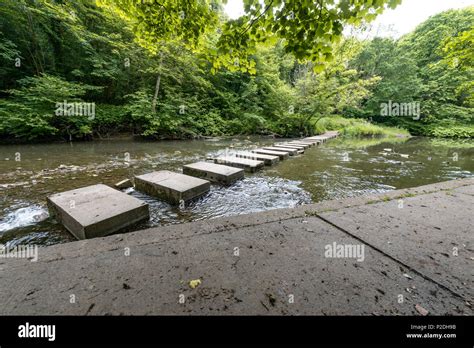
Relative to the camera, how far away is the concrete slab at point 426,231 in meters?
1.50

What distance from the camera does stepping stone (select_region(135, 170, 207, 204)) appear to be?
2.94 meters

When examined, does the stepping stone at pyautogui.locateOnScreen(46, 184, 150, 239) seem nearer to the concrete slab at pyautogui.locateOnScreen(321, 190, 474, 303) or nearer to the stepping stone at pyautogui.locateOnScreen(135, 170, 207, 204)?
the stepping stone at pyautogui.locateOnScreen(135, 170, 207, 204)

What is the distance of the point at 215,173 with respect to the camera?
3951mm

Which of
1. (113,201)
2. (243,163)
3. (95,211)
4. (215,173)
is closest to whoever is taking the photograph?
(95,211)

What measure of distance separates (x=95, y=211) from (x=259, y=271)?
1832 millimetres

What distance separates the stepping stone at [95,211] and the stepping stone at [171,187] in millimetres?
551

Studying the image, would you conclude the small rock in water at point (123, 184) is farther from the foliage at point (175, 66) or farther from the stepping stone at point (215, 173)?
the foliage at point (175, 66)

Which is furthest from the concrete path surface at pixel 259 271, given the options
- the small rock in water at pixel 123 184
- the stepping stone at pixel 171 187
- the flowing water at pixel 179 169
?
the small rock in water at pixel 123 184

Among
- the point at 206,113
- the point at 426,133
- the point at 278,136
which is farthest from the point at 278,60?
the point at 426,133

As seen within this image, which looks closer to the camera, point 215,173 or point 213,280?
point 213,280

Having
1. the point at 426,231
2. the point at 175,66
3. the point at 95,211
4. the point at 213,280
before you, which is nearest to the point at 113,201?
the point at 95,211

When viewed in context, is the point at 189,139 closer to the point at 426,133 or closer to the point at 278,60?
the point at 278,60

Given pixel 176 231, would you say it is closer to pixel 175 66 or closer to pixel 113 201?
pixel 113 201

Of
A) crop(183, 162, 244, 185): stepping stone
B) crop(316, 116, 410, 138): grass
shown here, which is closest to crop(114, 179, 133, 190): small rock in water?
crop(183, 162, 244, 185): stepping stone
